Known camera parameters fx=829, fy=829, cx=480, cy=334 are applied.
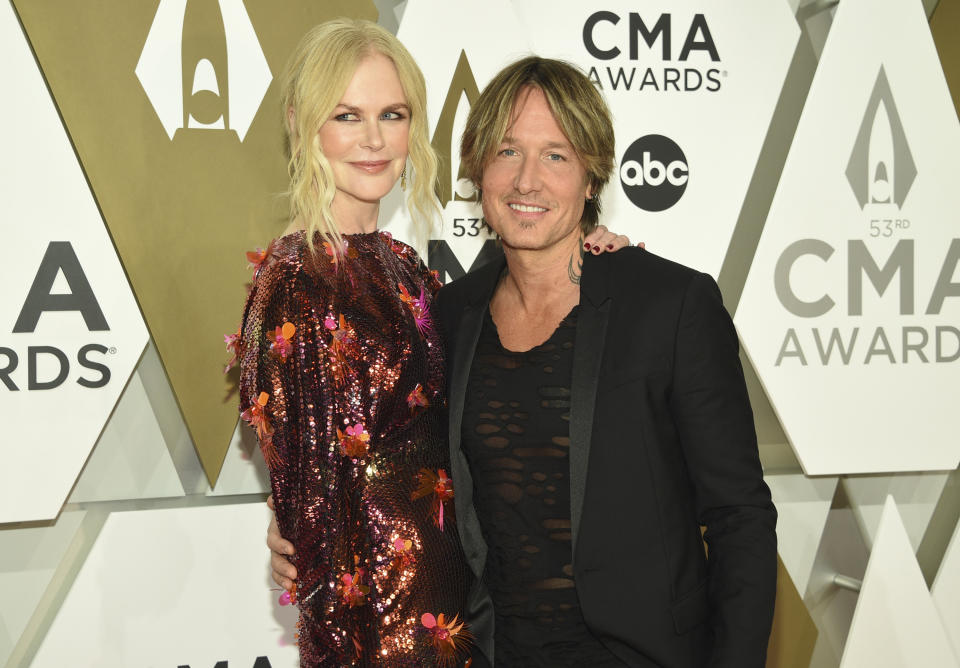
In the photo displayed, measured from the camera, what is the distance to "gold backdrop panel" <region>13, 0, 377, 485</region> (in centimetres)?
244

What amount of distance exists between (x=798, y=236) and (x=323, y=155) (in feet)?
5.70

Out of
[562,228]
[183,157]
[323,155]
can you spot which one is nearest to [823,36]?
[562,228]

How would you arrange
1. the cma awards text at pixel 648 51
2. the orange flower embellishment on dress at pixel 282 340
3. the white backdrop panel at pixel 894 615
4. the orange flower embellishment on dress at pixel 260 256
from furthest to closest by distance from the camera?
the white backdrop panel at pixel 894 615 < the cma awards text at pixel 648 51 < the orange flower embellishment on dress at pixel 260 256 < the orange flower embellishment on dress at pixel 282 340

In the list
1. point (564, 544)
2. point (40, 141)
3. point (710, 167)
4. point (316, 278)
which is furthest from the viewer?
point (710, 167)

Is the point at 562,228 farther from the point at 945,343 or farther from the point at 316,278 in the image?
the point at 945,343

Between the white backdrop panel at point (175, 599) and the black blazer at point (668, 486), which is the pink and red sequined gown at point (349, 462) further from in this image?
the white backdrop panel at point (175, 599)

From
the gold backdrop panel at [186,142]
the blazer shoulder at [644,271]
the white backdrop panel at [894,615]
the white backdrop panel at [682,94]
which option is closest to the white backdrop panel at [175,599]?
the gold backdrop panel at [186,142]

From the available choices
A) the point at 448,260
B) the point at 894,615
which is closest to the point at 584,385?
the point at 448,260

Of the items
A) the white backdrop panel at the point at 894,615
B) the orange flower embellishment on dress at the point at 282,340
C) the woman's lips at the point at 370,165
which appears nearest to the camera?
the orange flower embellishment on dress at the point at 282,340

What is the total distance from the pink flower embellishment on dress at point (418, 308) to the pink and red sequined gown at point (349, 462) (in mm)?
77

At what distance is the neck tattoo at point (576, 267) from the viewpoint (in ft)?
5.64

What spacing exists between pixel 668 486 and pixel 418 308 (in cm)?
67

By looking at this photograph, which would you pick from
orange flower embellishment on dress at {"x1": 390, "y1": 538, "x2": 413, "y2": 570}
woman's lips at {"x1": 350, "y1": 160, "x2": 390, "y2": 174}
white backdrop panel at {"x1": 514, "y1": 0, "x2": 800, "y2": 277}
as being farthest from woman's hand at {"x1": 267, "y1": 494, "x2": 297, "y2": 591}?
white backdrop panel at {"x1": 514, "y1": 0, "x2": 800, "y2": 277}

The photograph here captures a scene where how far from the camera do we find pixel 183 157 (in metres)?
2.50
